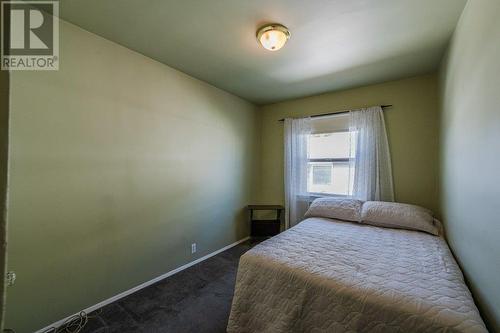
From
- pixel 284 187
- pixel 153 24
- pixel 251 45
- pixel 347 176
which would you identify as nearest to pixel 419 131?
pixel 347 176

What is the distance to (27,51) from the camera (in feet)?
5.39

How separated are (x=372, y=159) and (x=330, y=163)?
0.61 meters

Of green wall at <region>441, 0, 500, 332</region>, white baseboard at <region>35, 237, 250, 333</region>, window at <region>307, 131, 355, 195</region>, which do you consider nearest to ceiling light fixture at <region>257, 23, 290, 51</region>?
green wall at <region>441, 0, 500, 332</region>

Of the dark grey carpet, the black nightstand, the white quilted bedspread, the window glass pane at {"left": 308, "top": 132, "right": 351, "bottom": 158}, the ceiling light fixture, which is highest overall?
the ceiling light fixture

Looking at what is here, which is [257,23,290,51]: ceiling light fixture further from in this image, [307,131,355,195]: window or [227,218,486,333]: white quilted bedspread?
[307,131,355,195]: window

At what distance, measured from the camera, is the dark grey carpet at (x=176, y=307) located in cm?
173

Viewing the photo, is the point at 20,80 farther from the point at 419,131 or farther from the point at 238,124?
the point at 419,131

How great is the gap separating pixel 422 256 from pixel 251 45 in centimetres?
235

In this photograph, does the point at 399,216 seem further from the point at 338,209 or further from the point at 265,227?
the point at 265,227

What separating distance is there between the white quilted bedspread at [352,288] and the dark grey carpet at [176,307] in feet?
1.21

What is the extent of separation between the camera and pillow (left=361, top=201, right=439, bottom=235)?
2.26 meters

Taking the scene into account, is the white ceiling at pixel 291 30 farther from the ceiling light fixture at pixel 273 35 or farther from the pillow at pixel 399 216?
the pillow at pixel 399 216

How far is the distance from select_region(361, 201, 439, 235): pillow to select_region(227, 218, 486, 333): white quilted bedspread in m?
0.27

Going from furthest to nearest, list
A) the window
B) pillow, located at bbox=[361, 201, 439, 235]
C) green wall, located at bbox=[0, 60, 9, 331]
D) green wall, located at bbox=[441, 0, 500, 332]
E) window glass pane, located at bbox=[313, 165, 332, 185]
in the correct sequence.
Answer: window glass pane, located at bbox=[313, 165, 332, 185] → the window → pillow, located at bbox=[361, 201, 439, 235] → green wall, located at bbox=[441, 0, 500, 332] → green wall, located at bbox=[0, 60, 9, 331]
